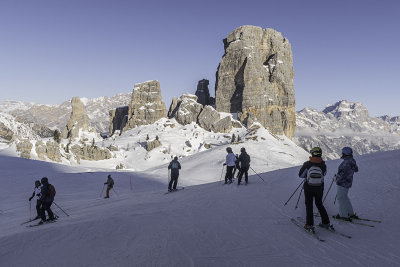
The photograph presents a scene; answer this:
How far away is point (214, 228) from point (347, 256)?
341 cm

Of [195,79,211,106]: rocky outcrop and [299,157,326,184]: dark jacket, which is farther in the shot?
[195,79,211,106]: rocky outcrop

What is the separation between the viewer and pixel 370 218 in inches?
322

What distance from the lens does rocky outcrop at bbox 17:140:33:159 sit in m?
55.7

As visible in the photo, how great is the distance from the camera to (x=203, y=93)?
154 metres

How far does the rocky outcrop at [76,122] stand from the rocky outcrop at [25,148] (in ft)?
227

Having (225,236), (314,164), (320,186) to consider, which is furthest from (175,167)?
(320,186)

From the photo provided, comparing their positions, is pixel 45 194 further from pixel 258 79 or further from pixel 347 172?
pixel 258 79

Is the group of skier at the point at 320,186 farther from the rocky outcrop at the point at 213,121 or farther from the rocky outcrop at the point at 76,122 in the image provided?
the rocky outcrop at the point at 76,122

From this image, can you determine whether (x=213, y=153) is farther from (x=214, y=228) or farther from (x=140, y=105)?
(x=140, y=105)

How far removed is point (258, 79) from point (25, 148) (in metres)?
104

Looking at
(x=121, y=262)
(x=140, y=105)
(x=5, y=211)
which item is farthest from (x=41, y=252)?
(x=140, y=105)

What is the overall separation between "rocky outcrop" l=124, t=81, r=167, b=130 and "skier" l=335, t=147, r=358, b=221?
124648mm

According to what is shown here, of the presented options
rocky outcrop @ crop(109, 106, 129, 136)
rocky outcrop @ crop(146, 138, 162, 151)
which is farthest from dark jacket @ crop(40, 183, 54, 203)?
rocky outcrop @ crop(109, 106, 129, 136)

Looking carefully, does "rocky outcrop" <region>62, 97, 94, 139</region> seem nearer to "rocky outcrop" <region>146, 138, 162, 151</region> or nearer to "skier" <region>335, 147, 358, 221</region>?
"rocky outcrop" <region>146, 138, 162, 151</region>
